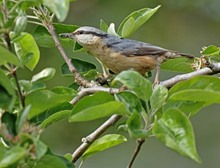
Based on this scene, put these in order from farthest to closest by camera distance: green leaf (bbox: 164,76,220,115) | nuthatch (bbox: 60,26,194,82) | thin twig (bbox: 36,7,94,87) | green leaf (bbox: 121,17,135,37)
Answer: nuthatch (bbox: 60,26,194,82) < green leaf (bbox: 121,17,135,37) < thin twig (bbox: 36,7,94,87) < green leaf (bbox: 164,76,220,115)

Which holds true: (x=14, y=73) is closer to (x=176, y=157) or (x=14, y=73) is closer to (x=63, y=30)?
(x=63, y=30)

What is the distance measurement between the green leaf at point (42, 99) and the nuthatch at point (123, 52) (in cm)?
115

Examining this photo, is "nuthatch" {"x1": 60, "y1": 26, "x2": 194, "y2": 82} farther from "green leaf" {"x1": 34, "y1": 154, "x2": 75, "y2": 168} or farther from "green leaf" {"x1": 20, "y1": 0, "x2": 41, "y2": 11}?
"green leaf" {"x1": 34, "y1": 154, "x2": 75, "y2": 168}

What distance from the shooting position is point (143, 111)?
1.98 meters

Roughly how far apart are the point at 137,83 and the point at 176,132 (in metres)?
0.21

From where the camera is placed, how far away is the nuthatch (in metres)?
3.32

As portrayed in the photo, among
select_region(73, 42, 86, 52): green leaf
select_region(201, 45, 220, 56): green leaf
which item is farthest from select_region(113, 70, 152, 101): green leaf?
→ select_region(73, 42, 86, 52): green leaf

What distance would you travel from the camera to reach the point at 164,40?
7266 millimetres

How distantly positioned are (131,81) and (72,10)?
5.05 m

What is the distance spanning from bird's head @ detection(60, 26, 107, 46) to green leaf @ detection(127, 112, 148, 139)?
1052 millimetres

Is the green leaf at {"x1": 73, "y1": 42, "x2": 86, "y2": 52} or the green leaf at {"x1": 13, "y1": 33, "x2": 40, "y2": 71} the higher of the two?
the green leaf at {"x1": 13, "y1": 33, "x2": 40, "y2": 71}

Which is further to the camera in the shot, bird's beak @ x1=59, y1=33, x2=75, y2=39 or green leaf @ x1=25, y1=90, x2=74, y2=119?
bird's beak @ x1=59, y1=33, x2=75, y2=39

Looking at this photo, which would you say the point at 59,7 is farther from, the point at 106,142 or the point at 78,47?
the point at 78,47

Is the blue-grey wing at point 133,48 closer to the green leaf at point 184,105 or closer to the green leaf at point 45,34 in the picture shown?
the green leaf at point 45,34
